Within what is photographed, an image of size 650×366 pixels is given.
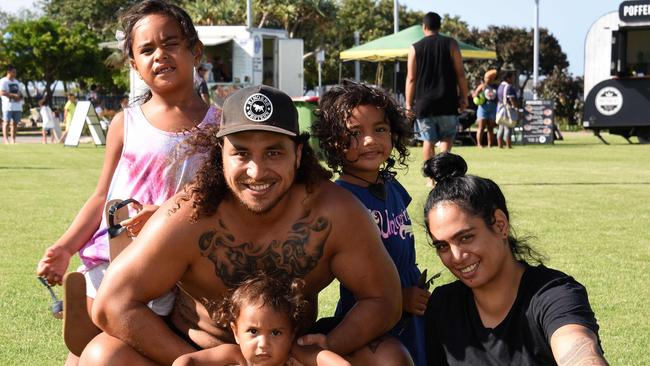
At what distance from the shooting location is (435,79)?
42.6 feet

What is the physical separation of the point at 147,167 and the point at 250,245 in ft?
2.48

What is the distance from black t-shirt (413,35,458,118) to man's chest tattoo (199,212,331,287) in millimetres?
9328

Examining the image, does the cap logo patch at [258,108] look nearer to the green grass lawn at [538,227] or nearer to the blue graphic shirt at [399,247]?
the blue graphic shirt at [399,247]

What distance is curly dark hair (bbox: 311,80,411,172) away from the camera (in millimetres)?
4547

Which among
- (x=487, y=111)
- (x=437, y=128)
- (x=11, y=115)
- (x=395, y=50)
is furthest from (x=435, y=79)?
(x=11, y=115)

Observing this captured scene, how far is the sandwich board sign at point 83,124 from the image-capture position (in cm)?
2605

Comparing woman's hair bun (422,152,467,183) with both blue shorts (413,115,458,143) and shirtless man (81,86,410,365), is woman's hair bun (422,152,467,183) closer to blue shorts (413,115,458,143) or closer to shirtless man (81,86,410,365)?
shirtless man (81,86,410,365)

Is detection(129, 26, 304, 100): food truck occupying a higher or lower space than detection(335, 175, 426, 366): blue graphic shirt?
higher

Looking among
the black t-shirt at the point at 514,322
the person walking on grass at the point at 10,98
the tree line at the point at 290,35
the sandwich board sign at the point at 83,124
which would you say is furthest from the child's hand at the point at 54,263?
the tree line at the point at 290,35

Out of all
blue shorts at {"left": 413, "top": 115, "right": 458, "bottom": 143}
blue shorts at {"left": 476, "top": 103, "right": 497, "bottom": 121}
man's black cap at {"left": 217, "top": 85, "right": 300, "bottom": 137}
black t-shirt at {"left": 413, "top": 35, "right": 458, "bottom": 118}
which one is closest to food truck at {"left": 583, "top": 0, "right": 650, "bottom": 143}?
blue shorts at {"left": 476, "top": 103, "right": 497, "bottom": 121}

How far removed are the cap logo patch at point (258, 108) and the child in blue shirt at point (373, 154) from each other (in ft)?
3.01

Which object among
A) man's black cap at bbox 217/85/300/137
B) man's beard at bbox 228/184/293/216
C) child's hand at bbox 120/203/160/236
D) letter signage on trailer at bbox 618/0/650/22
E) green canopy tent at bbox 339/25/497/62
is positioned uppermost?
letter signage on trailer at bbox 618/0/650/22

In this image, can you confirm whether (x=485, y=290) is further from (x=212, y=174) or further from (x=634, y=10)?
(x=634, y=10)

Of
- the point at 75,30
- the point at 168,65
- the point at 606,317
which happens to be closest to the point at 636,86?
the point at 606,317
